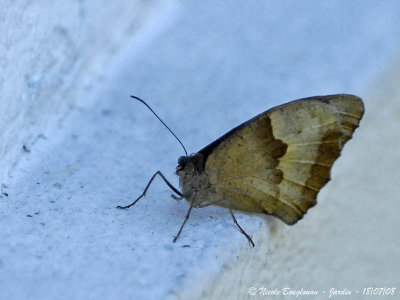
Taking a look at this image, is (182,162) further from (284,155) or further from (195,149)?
(284,155)

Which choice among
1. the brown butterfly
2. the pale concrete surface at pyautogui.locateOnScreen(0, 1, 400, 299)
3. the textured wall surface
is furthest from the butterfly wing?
the textured wall surface

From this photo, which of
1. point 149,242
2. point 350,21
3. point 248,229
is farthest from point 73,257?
point 350,21

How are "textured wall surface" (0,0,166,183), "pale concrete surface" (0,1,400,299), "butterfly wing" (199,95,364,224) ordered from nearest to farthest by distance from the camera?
"pale concrete surface" (0,1,400,299), "textured wall surface" (0,0,166,183), "butterfly wing" (199,95,364,224)

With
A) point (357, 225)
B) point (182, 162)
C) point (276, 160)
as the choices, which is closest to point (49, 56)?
point (182, 162)

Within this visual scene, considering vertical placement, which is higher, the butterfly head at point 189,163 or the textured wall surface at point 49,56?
the textured wall surface at point 49,56

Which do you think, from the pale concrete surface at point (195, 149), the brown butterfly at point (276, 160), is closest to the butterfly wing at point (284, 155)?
the brown butterfly at point (276, 160)

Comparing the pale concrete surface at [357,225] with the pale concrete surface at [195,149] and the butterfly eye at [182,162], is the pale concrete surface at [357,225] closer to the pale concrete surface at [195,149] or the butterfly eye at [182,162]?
the pale concrete surface at [195,149]

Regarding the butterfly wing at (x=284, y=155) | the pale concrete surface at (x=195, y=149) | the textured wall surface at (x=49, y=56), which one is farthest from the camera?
the butterfly wing at (x=284, y=155)

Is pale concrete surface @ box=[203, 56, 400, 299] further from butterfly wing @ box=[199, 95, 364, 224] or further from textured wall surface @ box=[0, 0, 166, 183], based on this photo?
textured wall surface @ box=[0, 0, 166, 183]
